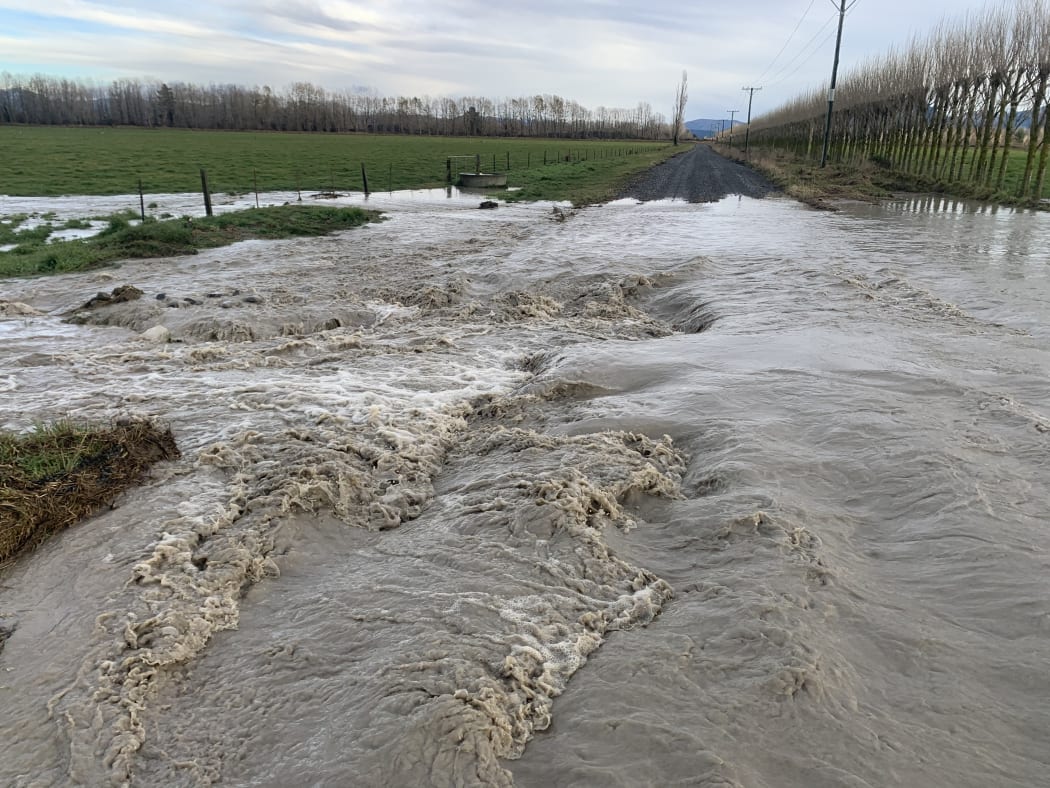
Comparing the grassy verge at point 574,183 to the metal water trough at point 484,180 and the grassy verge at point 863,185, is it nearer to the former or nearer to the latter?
the metal water trough at point 484,180

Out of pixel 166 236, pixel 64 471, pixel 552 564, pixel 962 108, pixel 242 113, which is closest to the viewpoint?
pixel 552 564

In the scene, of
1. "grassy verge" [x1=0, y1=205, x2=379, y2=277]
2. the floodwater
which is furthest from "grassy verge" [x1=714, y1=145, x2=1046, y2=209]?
the floodwater

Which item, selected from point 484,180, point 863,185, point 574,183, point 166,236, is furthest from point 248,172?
point 863,185

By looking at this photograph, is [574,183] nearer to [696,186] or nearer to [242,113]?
[696,186]

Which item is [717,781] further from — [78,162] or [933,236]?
[78,162]

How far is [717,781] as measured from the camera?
2.83m

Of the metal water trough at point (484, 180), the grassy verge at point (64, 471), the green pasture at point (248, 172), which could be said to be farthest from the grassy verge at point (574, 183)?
the grassy verge at point (64, 471)

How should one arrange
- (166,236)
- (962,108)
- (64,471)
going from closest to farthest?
(64,471) → (166,236) → (962,108)

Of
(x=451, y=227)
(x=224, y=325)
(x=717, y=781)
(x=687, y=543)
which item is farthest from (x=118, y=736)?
(x=451, y=227)

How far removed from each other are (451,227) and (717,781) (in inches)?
795

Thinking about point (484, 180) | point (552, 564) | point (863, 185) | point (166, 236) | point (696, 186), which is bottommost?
point (552, 564)

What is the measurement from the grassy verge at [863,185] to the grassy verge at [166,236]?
1852 centimetres

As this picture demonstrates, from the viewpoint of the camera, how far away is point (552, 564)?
4430 millimetres

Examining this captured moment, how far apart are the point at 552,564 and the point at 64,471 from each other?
13.5ft
